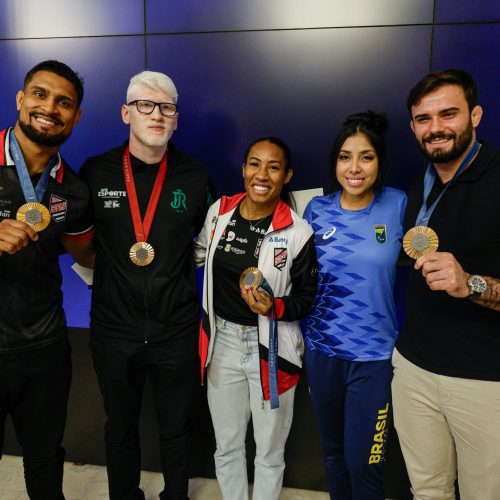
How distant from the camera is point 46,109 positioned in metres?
1.86

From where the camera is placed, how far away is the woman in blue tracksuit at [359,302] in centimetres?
186

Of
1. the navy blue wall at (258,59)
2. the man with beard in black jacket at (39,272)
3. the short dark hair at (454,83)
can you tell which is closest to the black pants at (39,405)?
the man with beard in black jacket at (39,272)

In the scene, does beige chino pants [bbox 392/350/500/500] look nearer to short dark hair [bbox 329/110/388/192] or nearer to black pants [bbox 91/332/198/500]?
short dark hair [bbox 329/110/388/192]

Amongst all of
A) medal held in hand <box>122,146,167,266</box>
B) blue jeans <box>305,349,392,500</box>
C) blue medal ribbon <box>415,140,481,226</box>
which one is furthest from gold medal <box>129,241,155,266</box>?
blue medal ribbon <box>415,140,481,226</box>

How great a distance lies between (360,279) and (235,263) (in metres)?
0.55

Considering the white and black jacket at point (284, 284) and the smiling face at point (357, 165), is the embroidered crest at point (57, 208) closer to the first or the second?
the white and black jacket at point (284, 284)

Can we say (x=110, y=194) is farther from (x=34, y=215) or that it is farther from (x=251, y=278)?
(x=251, y=278)

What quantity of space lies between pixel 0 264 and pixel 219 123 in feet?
4.38

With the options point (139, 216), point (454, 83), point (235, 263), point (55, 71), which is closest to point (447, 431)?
point (235, 263)

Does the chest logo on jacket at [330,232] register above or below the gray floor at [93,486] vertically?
above

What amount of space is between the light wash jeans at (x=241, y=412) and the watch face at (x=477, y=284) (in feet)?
2.98

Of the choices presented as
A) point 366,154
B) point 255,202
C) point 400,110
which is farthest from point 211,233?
point 400,110

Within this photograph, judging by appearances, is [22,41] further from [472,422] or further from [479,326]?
[472,422]

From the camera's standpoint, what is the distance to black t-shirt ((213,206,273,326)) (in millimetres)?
1965
